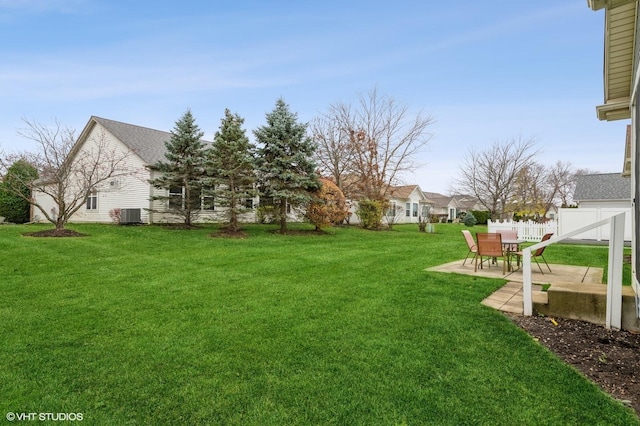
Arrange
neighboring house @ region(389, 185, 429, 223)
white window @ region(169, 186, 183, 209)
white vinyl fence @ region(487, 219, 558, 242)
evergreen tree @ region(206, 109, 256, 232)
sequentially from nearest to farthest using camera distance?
evergreen tree @ region(206, 109, 256, 232), white vinyl fence @ region(487, 219, 558, 242), white window @ region(169, 186, 183, 209), neighboring house @ region(389, 185, 429, 223)

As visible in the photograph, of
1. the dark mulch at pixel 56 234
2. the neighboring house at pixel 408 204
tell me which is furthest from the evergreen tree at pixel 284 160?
the neighboring house at pixel 408 204

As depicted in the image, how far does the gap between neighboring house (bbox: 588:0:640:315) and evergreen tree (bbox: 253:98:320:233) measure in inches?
439

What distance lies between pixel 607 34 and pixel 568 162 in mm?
49308

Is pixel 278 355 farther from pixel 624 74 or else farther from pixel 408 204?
pixel 408 204

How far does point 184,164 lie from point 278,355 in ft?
50.2

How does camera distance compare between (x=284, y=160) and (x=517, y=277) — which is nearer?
(x=517, y=277)

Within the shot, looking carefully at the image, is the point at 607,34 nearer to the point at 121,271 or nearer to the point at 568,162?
the point at 121,271

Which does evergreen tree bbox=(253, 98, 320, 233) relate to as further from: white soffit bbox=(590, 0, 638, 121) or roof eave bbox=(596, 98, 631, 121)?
white soffit bbox=(590, 0, 638, 121)

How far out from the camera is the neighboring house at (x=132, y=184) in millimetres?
18406

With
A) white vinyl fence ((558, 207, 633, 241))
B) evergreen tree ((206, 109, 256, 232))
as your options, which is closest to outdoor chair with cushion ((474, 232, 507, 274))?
evergreen tree ((206, 109, 256, 232))

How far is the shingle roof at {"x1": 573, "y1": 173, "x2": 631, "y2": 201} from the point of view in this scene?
69.3 ft

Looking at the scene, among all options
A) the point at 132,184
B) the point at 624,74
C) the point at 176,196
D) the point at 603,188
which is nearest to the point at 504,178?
the point at 603,188

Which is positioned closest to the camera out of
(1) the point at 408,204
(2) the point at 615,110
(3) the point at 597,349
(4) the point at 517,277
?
(3) the point at 597,349

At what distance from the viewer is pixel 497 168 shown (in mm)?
29844
